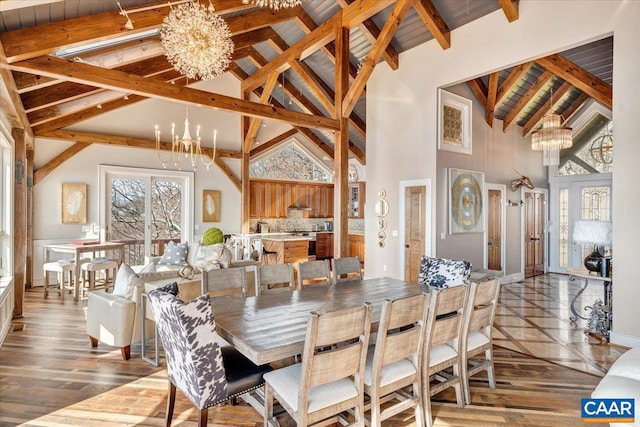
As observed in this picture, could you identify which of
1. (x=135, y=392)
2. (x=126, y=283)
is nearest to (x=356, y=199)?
(x=126, y=283)

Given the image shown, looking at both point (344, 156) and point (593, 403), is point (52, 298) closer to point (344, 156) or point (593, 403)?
point (344, 156)

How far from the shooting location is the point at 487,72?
513 cm

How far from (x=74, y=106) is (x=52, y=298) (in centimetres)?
322

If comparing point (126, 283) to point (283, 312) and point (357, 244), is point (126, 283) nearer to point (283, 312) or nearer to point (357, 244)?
point (283, 312)

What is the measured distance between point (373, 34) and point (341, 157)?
7.53ft

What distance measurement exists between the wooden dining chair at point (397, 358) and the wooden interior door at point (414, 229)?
3.93 metres

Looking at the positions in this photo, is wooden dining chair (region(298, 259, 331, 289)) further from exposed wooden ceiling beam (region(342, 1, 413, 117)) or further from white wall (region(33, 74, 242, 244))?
white wall (region(33, 74, 242, 244))

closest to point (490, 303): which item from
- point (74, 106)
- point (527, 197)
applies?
point (527, 197)

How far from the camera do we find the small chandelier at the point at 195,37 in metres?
3.43

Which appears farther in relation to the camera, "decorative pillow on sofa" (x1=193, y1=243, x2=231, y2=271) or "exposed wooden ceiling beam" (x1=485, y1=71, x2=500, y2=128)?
"exposed wooden ceiling beam" (x1=485, y1=71, x2=500, y2=128)

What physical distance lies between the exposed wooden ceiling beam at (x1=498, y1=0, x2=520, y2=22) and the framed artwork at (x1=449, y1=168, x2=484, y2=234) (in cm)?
233

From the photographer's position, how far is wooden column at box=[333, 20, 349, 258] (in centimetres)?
553

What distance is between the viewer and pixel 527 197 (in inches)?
316

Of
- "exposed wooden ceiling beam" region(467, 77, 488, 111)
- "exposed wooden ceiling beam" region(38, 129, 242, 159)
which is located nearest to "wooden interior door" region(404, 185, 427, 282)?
"exposed wooden ceiling beam" region(467, 77, 488, 111)
